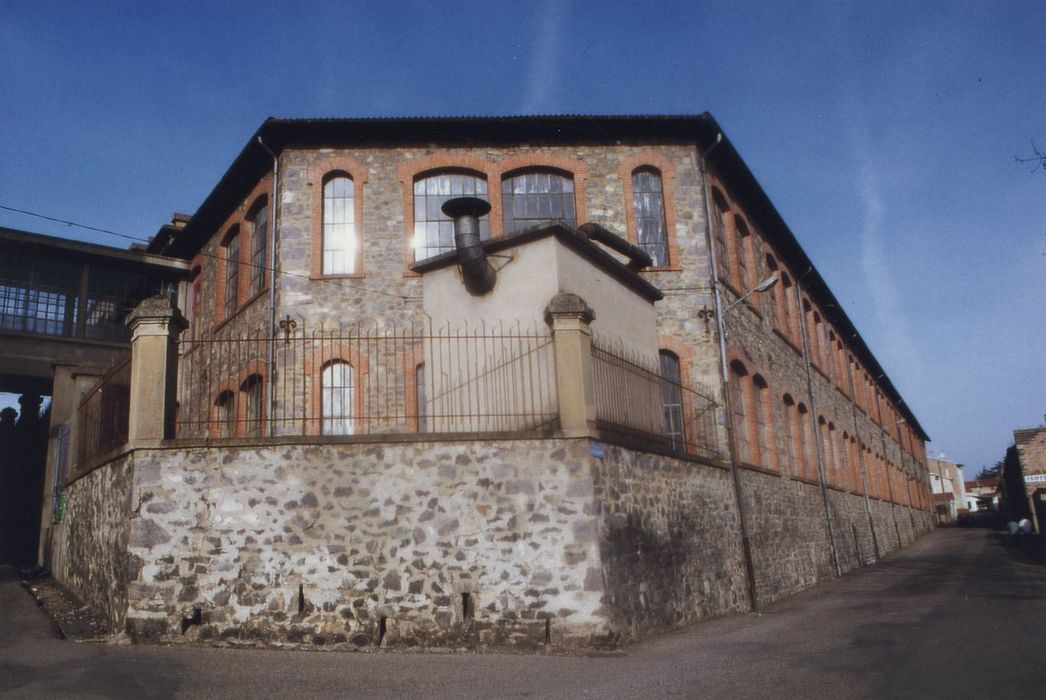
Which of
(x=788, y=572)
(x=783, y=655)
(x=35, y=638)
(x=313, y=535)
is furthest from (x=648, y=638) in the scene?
(x=788, y=572)

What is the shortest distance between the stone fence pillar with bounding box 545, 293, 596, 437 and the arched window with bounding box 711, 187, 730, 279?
7.51 m

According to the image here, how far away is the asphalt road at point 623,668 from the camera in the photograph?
649 cm

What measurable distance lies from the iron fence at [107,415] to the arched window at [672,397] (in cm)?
722

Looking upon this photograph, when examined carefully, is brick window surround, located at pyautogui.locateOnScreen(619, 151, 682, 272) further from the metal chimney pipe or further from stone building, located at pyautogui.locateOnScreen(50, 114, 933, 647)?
the metal chimney pipe

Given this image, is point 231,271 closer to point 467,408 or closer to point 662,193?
point 662,193

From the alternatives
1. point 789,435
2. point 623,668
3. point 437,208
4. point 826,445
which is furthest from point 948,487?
point 623,668

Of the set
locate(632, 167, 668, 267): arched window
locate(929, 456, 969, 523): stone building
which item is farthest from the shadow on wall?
locate(929, 456, 969, 523): stone building

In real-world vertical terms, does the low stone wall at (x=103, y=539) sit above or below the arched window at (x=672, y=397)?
below

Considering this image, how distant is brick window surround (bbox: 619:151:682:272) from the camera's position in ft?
51.7

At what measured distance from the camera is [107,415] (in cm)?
1016

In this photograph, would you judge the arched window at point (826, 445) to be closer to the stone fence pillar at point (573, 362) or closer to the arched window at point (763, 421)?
the arched window at point (763, 421)

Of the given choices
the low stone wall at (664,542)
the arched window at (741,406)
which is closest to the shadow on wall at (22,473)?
the low stone wall at (664,542)

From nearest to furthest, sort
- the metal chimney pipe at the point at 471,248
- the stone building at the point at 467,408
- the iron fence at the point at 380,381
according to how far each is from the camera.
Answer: the stone building at the point at 467,408 → the iron fence at the point at 380,381 → the metal chimney pipe at the point at 471,248

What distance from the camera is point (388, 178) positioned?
1559 cm
